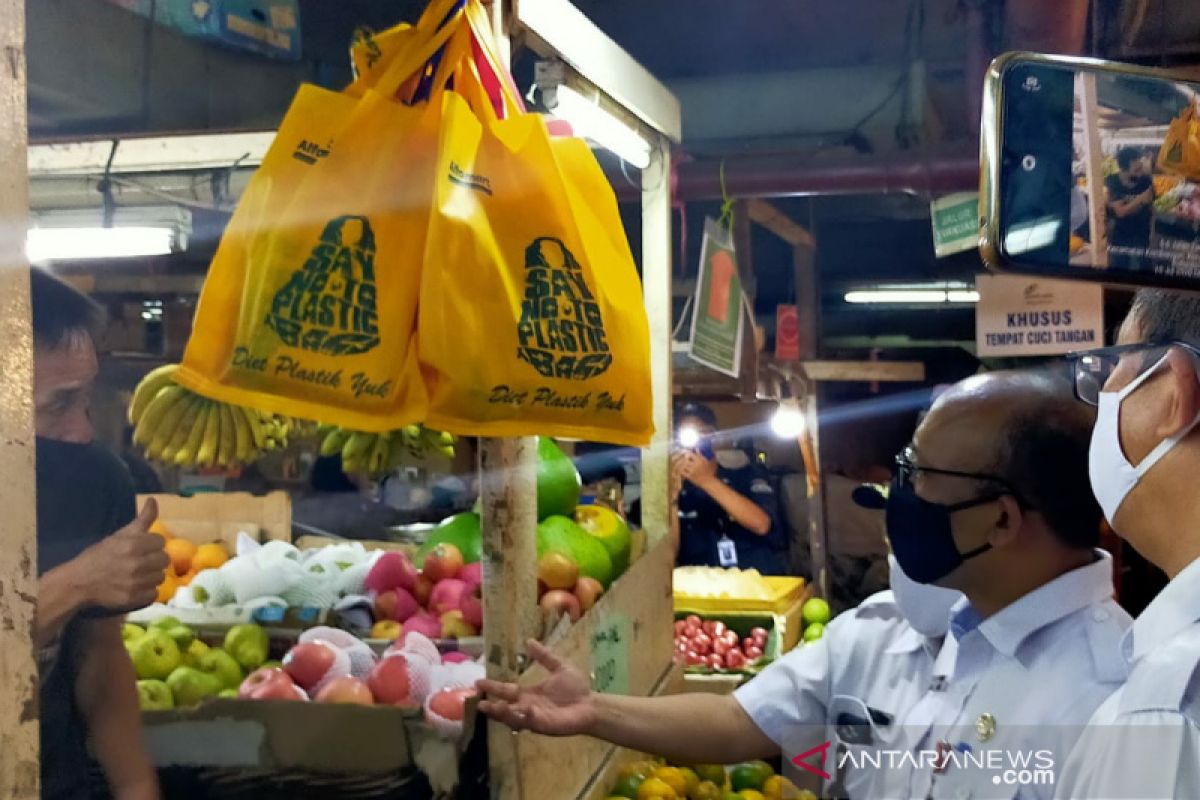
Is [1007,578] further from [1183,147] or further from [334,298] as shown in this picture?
[334,298]

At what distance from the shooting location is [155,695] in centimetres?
234

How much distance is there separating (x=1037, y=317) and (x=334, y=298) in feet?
15.3

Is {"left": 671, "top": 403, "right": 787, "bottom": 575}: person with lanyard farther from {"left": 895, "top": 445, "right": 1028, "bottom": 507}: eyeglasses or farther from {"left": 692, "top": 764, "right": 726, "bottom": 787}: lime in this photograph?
{"left": 895, "top": 445, "right": 1028, "bottom": 507}: eyeglasses

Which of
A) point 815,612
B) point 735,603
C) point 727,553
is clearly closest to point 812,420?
point 727,553

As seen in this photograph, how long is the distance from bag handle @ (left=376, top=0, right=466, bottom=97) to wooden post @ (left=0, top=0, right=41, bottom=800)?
2.75ft

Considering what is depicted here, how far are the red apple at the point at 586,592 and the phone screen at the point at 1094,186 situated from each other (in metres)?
1.61

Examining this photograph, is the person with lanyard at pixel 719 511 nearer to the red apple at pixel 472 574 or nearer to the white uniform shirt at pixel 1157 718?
the red apple at pixel 472 574

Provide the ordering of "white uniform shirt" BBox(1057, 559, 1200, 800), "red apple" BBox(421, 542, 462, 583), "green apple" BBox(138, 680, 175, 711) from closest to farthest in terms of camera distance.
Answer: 1. "white uniform shirt" BBox(1057, 559, 1200, 800)
2. "green apple" BBox(138, 680, 175, 711)
3. "red apple" BBox(421, 542, 462, 583)

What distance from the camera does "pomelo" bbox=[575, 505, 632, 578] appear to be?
2.92 metres

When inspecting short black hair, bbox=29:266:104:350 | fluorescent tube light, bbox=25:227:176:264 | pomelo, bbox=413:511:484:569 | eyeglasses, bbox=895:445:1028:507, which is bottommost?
pomelo, bbox=413:511:484:569

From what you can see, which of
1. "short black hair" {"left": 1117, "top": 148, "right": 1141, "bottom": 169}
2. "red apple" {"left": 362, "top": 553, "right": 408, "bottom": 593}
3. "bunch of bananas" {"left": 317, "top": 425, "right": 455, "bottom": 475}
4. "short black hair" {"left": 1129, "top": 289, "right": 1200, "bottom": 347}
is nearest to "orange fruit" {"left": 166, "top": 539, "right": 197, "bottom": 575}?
"bunch of bananas" {"left": 317, "top": 425, "right": 455, "bottom": 475}

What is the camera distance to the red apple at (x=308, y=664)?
7.72 ft

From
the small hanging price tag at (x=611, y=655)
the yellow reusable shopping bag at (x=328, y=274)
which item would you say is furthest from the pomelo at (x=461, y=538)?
the yellow reusable shopping bag at (x=328, y=274)

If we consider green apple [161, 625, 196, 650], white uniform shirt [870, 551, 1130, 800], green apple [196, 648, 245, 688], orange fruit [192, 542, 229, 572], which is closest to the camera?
white uniform shirt [870, 551, 1130, 800]
